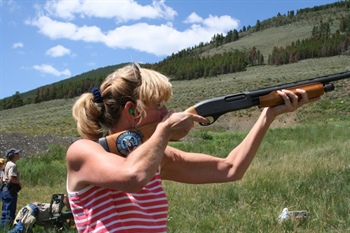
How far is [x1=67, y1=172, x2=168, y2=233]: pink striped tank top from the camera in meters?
2.07

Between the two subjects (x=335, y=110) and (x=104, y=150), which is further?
(x=335, y=110)

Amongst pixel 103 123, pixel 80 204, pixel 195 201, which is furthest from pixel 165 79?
pixel 195 201

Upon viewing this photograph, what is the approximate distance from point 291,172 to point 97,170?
6468 mm

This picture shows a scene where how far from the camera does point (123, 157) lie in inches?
81.9

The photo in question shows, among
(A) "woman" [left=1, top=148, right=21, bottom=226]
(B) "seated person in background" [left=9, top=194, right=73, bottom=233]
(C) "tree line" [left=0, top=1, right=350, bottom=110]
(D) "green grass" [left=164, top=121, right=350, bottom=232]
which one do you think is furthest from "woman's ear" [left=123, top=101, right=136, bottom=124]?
A: (C) "tree line" [left=0, top=1, right=350, bottom=110]

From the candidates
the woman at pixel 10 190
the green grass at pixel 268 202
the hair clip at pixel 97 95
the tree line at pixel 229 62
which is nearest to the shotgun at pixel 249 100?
the hair clip at pixel 97 95

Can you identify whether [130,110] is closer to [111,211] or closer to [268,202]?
[111,211]

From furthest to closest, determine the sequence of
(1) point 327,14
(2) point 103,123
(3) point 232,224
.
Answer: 1. (1) point 327,14
2. (3) point 232,224
3. (2) point 103,123

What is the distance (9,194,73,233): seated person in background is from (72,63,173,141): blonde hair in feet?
17.6

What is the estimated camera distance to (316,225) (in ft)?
15.2

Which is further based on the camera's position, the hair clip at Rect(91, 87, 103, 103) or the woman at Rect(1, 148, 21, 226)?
the woman at Rect(1, 148, 21, 226)

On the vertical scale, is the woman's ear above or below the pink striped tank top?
above

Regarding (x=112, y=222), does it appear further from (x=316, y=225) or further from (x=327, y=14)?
(x=327, y=14)

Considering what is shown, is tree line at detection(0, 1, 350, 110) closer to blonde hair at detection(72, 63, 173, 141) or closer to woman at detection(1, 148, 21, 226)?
woman at detection(1, 148, 21, 226)
